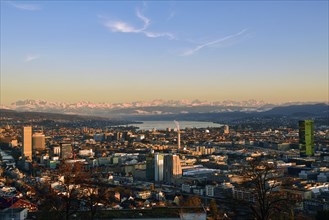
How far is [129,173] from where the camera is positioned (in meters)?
19.0

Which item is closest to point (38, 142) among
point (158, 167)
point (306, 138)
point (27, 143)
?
point (27, 143)

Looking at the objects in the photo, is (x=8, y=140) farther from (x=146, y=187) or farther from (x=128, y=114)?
(x=128, y=114)

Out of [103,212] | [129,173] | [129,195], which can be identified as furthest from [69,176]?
[129,173]

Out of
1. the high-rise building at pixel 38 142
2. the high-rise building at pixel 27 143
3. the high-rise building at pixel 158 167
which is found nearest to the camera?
the high-rise building at pixel 158 167

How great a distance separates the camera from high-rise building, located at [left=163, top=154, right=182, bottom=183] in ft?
57.4

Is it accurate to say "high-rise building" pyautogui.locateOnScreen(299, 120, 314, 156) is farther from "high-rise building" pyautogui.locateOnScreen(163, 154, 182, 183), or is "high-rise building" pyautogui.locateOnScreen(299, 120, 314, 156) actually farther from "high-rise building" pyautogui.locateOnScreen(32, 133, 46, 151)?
"high-rise building" pyautogui.locateOnScreen(32, 133, 46, 151)

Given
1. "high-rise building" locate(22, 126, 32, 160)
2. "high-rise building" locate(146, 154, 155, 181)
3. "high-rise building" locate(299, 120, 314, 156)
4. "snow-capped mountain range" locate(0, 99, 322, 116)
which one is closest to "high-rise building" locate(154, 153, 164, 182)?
"high-rise building" locate(146, 154, 155, 181)

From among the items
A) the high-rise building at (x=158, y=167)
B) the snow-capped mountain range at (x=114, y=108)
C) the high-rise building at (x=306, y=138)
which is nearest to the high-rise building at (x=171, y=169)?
the high-rise building at (x=158, y=167)

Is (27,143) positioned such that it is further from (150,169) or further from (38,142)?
(150,169)

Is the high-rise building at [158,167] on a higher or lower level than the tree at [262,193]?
lower

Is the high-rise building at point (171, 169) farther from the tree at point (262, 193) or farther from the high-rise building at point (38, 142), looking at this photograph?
the tree at point (262, 193)

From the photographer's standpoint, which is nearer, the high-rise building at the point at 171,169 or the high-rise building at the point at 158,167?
the high-rise building at the point at 171,169

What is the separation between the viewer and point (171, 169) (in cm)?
1761

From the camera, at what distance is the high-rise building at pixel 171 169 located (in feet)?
57.4
